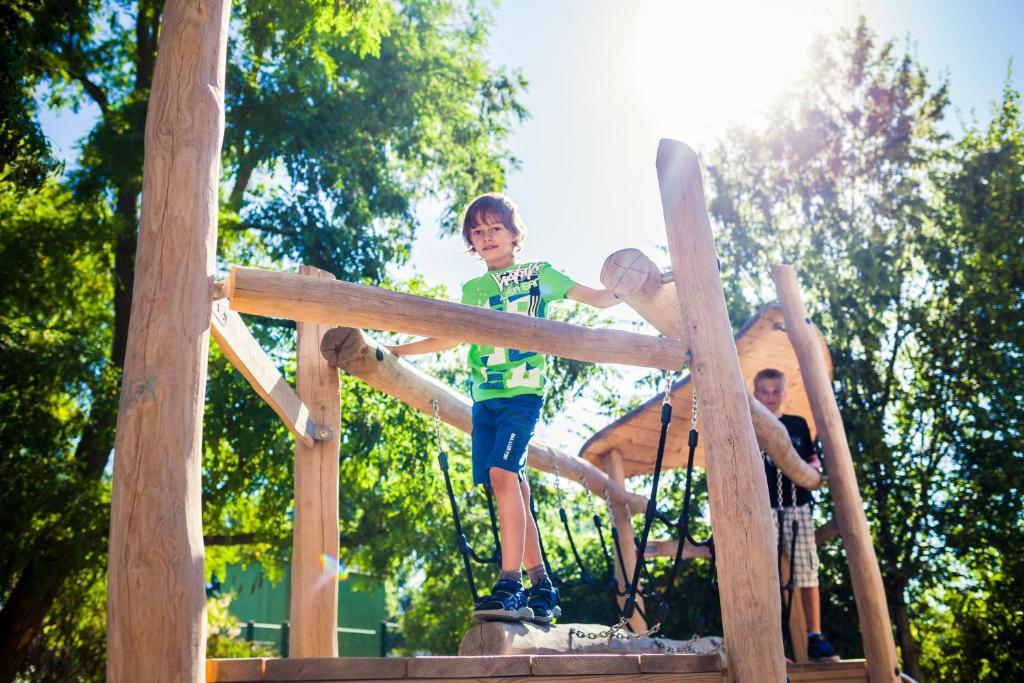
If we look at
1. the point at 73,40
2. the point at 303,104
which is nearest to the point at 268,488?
the point at 303,104

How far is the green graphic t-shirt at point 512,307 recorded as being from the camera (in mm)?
3400

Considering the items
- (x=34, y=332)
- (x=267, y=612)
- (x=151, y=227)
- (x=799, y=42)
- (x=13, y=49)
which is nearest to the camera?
(x=151, y=227)

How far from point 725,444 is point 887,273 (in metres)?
10.5

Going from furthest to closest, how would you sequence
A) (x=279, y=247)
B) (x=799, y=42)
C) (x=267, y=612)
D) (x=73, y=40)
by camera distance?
(x=267, y=612) → (x=799, y=42) → (x=73, y=40) → (x=279, y=247)

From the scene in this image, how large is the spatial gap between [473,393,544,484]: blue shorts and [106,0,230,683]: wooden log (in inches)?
49.8

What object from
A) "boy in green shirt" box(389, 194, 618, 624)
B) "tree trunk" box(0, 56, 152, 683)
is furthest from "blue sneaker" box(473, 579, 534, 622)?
"tree trunk" box(0, 56, 152, 683)

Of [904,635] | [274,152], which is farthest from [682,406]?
[904,635]

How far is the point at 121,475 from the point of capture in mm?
2062

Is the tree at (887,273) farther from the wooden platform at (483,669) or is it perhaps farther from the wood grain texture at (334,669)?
the wood grain texture at (334,669)

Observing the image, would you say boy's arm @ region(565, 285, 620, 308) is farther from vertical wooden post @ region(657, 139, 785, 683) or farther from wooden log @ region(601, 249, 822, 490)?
vertical wooden post @ region(657, 139, 785, 683)

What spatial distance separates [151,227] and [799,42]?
13925 millimetres

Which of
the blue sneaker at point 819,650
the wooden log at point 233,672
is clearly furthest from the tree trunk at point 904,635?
the wooden log at point 233,672

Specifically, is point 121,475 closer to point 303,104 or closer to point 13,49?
point 13,49

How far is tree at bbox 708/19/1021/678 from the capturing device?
10.9 m
